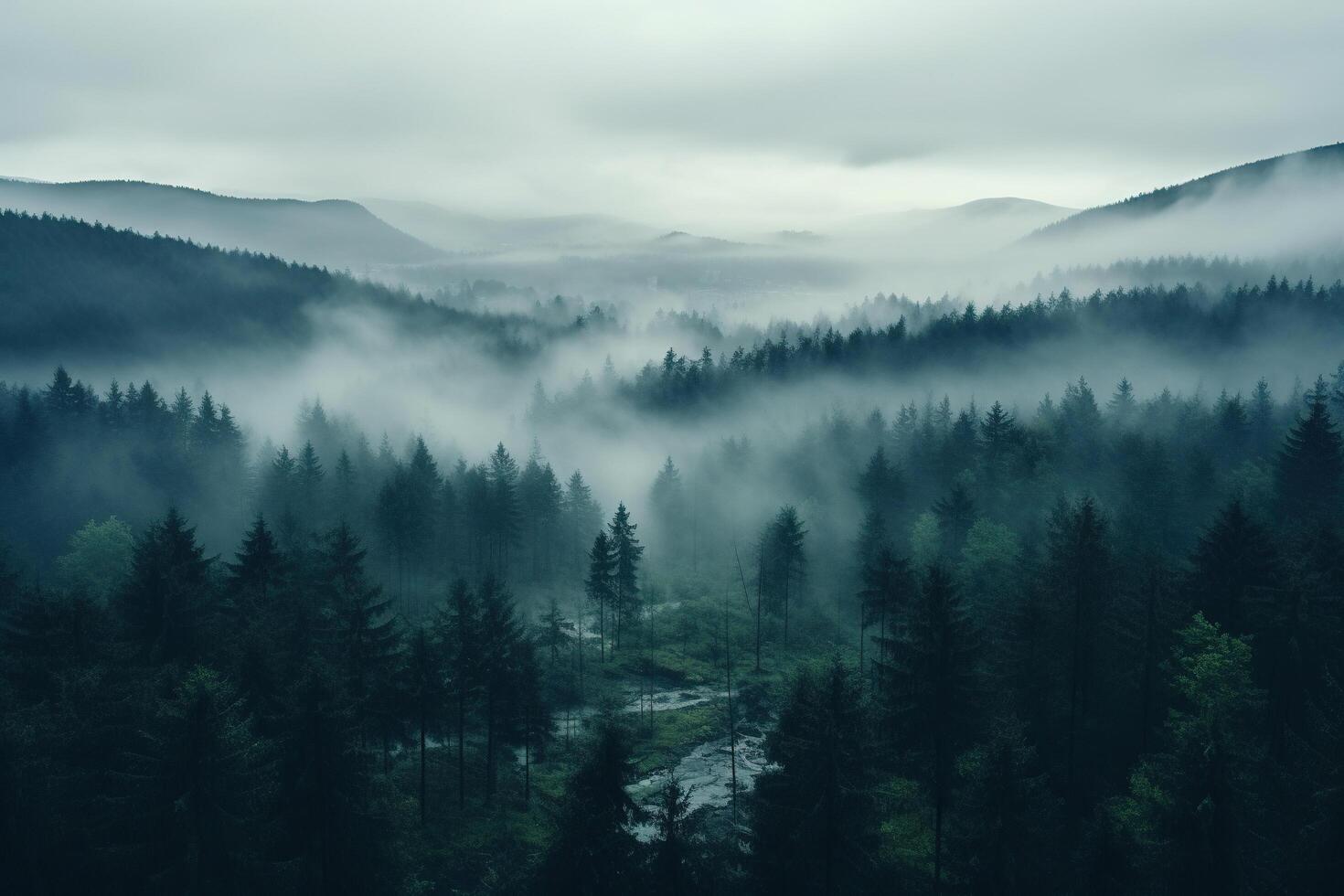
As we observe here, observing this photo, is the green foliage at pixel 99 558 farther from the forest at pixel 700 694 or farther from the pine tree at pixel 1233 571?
the pine tree at pixel 1233 571

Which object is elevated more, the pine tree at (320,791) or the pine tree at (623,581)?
the pine tree at (320,791)

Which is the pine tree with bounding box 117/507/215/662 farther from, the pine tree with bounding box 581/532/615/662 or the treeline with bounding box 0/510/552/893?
the pine tree with bounding box 581/532/615/662

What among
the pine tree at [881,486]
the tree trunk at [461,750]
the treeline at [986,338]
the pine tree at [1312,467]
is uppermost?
the treeline at [986,338]

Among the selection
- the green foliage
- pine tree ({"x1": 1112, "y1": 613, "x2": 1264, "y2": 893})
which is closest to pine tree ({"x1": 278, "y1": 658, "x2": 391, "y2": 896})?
pine tree ({"x1": 1112, "y1": 613, "x2": 1264, "y2": 893})

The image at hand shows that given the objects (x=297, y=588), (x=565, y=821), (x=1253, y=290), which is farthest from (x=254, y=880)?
(x=1253, y=290)

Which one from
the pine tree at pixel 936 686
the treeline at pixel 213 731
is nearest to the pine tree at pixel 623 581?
the treeline at pixel 213 731

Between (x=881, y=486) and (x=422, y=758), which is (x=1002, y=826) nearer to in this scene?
(x=422, y=758)

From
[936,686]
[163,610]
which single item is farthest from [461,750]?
[936,686]
